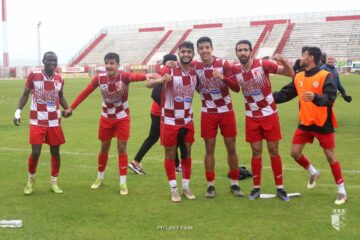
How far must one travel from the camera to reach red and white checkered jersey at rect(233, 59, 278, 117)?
6.56 meters

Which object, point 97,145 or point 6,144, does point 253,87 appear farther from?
point 6,144

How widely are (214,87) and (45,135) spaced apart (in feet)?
8.31

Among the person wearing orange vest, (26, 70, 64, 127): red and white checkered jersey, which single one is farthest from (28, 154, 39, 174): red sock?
the person wearing orange vest

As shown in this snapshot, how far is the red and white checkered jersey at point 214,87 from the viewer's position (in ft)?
21.9

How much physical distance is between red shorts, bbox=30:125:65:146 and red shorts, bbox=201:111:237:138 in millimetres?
2116

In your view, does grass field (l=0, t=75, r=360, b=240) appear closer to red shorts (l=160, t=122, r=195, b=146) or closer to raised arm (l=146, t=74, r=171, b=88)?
red shorts (l=160, t=122, r=195, b=146)

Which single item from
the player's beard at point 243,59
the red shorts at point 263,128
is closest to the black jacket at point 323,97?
the red shorts at point 263,128

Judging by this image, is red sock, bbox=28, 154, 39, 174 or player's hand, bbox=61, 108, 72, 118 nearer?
red sock, bbox=28, 154, 39, 174

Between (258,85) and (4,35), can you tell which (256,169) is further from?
(4,35)

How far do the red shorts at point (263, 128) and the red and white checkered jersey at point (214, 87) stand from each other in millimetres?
402

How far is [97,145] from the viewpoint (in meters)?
11.1

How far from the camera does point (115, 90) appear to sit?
712cm

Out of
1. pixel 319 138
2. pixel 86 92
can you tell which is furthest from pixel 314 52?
pixel 86 92

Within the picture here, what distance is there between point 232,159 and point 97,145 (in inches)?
193
